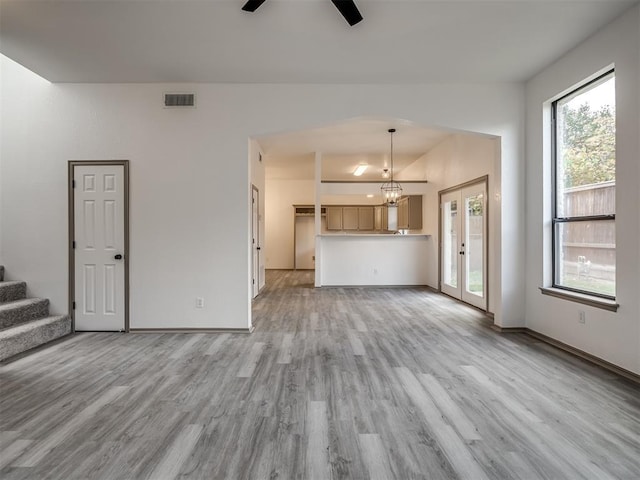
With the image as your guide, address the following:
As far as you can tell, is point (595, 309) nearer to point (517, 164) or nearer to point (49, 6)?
point (517, 164)

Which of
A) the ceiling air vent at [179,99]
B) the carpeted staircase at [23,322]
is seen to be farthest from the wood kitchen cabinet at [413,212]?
the carpeted staircase at [23,322]

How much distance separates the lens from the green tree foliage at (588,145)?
3160 mm

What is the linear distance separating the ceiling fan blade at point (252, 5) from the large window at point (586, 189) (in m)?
3.16

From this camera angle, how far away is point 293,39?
3.22 meters

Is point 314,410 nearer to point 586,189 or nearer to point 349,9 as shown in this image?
point 349,9

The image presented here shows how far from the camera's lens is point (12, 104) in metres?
4.18

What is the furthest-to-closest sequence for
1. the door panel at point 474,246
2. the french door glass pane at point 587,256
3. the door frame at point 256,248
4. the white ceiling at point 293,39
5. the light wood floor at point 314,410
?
the door frame at point 256,248 → the door panel at point 474,246 → the french door glass pane at point 587,256 → the white ceiling at point 293,39 → the light wood floor at point 314,410

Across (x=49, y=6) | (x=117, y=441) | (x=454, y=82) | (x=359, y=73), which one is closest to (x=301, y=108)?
(x=359, y=73)

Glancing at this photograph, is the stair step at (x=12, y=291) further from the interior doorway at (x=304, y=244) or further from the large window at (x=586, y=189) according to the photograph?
the interior doorway at (x=304, y=244)

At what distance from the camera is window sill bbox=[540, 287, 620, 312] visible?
3.03 meters

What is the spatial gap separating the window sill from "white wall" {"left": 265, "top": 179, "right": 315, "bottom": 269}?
8460mm

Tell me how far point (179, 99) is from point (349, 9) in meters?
2.49

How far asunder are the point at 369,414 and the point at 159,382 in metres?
1.70

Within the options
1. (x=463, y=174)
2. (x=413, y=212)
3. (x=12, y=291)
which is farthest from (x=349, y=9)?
(x=413, y=212)
